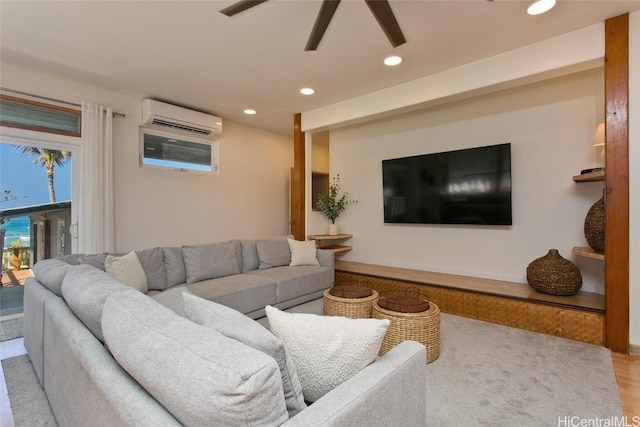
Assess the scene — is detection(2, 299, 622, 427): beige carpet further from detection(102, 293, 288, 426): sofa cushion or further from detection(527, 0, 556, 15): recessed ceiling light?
detection(527, 0, 556, 15): recessed ceiling light

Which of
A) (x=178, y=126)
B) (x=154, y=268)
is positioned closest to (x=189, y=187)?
(x=178, y=126)

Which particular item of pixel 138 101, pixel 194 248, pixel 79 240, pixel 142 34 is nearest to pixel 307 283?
pixel 194 248

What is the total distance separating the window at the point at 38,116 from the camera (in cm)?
310

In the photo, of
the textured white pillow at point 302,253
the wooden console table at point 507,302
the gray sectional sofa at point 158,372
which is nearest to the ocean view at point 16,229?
the gray sectional sofa at point 158,372

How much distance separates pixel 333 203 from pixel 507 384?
331 centimetres

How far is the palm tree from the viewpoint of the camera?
10.9 feet

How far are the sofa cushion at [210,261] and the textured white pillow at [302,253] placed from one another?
0.72 metres

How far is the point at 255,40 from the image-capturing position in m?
2.70

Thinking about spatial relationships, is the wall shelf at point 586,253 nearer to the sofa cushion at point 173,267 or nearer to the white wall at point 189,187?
the sofa cushion at point 173,267

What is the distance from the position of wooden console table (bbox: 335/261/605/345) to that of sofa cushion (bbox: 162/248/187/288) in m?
2.15

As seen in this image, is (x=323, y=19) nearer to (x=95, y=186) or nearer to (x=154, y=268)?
(x=154, y=268)

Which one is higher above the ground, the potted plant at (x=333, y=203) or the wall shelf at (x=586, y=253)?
the potted plant at (x=333, y=203)

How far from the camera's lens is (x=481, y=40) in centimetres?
275

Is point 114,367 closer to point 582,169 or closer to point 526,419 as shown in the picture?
point 526,419
